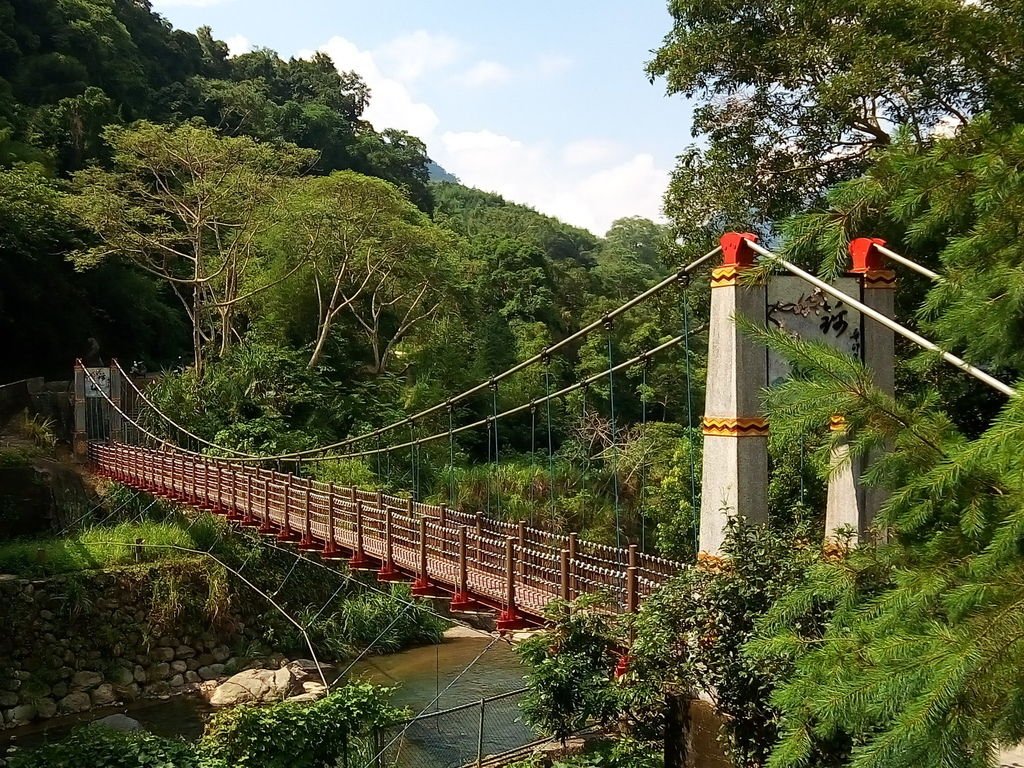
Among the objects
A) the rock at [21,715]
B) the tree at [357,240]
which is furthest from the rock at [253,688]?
the tree at [357,240]

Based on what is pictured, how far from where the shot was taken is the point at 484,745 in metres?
7.30

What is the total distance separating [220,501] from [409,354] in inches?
353

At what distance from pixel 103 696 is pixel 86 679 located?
31 cm

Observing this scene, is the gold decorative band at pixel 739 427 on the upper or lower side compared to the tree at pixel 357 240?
lower

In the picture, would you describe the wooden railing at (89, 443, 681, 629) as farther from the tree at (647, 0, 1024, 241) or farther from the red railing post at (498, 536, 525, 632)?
the tree at (647, 0, 1024, 241)

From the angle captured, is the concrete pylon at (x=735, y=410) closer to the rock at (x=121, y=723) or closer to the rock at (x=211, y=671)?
the rock at (x=121, y=723)

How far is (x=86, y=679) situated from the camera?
1006 centimetres

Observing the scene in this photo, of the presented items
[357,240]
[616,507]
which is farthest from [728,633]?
[357,240]

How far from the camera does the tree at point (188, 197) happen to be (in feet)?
45.7

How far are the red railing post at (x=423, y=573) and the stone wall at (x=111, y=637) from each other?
5892mm

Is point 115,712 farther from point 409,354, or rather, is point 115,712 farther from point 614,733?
point 409,354

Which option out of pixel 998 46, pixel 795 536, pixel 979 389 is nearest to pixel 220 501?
pixel 795 536

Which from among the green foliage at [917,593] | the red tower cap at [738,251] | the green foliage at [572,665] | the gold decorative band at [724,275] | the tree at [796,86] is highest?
the tree at [796,86]

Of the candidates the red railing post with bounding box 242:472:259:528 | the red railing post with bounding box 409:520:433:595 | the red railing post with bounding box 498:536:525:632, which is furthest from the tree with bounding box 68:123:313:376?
the red railing post with bounding box 498:536:525:632
